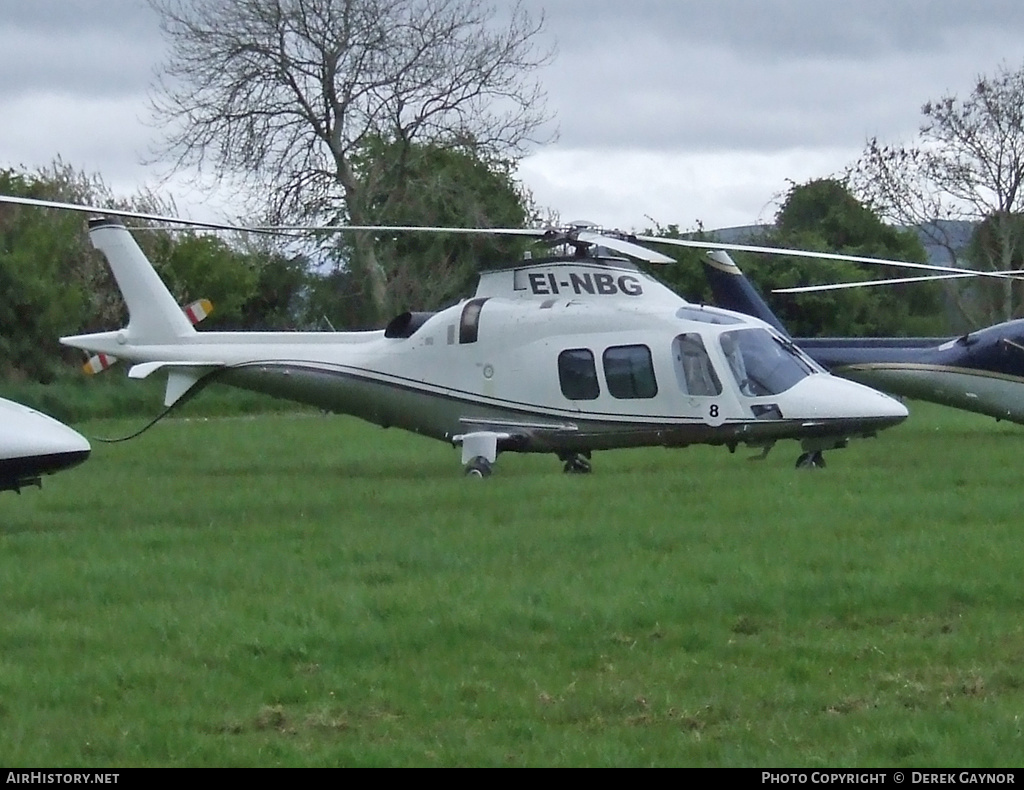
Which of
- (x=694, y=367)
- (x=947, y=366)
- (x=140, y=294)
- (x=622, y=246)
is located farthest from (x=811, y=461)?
(x=140, y=294)

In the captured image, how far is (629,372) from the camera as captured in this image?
54.1 ft

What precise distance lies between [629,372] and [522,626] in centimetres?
840

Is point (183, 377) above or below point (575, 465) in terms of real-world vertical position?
above

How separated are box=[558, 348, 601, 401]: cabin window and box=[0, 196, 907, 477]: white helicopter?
0.4 inches

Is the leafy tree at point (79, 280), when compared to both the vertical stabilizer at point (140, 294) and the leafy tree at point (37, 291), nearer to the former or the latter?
the leafy tree at point (37, 291)

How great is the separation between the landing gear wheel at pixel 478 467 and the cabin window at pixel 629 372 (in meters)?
1.45

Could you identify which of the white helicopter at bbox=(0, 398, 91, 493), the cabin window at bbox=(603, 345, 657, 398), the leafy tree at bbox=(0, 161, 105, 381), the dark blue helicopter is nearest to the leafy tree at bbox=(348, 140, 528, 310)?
the leafy tree at bbox=(0, 161, 105, 381)

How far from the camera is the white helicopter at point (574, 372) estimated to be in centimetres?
1630

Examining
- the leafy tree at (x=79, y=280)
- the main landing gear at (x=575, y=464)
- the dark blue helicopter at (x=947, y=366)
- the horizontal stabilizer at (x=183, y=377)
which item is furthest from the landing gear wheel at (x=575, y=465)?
the leafy tree at (x=79, y=280)

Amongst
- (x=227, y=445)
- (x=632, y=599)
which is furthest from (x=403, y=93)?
(x=632, y=599)

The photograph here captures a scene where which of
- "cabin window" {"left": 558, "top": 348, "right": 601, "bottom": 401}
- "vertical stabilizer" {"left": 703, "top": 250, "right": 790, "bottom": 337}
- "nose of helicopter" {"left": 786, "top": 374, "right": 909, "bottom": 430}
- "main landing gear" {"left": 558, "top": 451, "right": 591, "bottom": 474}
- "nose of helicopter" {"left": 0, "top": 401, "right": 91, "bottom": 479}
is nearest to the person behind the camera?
"nose of helicopter" {"left": 0, "top": 401, "right": 91, "bottom": 479}

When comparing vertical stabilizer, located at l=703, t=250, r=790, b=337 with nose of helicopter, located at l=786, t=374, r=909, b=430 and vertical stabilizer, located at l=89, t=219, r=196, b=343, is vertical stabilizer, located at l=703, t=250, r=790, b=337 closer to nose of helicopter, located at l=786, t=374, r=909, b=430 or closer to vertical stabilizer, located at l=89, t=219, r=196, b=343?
nose of helicopter, located at l=786, t=374, r=909, b=430

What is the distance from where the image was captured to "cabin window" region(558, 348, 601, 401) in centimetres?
1661

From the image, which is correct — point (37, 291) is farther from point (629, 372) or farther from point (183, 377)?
point (629, 372)
